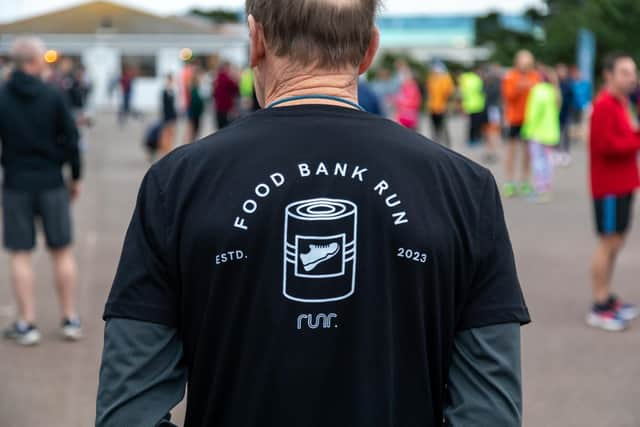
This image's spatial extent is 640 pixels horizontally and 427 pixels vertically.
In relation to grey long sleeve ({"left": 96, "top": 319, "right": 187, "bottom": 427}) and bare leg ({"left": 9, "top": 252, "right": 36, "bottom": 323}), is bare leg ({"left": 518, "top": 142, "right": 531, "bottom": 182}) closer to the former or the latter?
bare leg ({"left": 9, "top": 252, "right": 36, "bottom": 323})

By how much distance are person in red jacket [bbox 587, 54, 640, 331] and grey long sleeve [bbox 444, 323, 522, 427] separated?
5653mm

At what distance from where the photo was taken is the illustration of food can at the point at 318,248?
5.90ft

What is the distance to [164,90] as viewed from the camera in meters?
18.9

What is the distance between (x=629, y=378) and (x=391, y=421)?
470cm

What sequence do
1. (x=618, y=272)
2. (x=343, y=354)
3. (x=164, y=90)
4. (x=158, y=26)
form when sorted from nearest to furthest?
(x=343, y=354) < (x=618, y=272) < (x=164, y=90) < (x=158, y=26)

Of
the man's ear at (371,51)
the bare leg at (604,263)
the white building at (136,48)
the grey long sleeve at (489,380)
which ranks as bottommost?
the white building at (136,48)

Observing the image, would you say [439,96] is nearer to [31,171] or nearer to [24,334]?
[31,171]

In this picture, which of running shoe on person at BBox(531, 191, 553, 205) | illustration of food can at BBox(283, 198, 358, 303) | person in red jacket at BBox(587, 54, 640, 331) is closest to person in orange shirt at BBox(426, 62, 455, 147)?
running shoe on person at BBox(531, 191, 553, 205)

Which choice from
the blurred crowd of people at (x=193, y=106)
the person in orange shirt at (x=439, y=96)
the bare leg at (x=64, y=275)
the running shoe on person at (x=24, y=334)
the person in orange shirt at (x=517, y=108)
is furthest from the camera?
the person in orange shirt at (x=439, y=96)

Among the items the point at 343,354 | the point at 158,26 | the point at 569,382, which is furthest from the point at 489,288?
the point at 158,26

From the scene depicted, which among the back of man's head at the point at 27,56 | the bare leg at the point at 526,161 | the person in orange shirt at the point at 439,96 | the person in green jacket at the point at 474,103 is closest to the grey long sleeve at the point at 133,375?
the back of man's head at the point at 27,56

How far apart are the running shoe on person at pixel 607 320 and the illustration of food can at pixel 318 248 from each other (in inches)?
238

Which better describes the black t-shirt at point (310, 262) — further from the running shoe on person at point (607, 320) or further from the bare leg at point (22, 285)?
A: the running shoe on person at point (607, 320)

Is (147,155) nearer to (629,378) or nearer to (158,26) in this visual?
(629,378)
